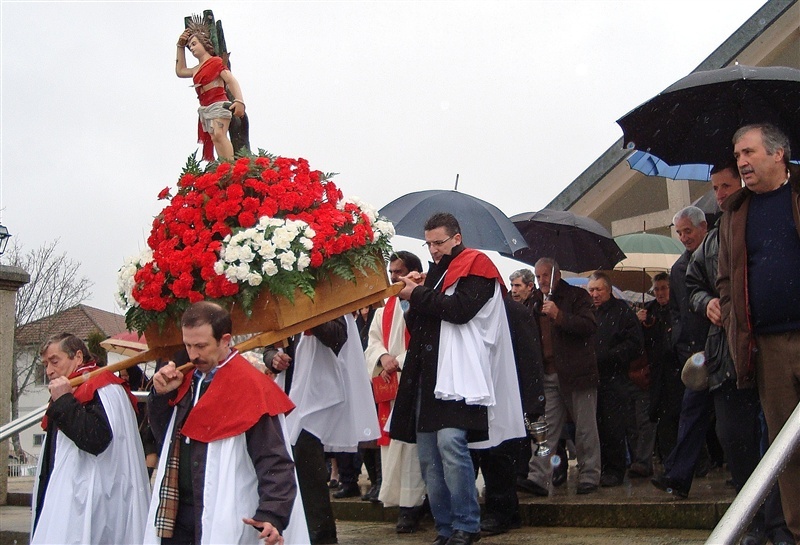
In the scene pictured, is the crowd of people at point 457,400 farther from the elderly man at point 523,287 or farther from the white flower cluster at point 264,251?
the white flower cluster at point 264,251

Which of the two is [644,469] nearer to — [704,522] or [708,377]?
[704,522]

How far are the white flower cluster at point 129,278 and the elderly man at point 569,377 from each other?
363cm

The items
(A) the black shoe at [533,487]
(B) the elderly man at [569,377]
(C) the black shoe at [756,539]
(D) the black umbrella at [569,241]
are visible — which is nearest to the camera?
(C) the black shoe at [756,539]

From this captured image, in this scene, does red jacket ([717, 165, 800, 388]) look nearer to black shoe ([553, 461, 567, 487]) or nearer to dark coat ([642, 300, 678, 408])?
dark coat ([642, 300, 678, 408])

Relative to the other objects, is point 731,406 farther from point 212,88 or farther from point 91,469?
point 212,88

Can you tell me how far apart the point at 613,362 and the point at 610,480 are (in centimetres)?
107

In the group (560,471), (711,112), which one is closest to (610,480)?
(560,471)

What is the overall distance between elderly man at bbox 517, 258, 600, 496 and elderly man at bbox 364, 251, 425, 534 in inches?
42.0

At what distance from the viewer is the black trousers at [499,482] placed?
23.0ft

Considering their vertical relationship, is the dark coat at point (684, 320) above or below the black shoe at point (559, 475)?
above

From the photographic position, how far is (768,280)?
502 centimetres

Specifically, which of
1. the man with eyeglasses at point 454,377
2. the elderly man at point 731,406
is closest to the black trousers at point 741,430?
the elderly man at point 731,406

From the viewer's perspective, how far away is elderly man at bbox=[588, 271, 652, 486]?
867cm

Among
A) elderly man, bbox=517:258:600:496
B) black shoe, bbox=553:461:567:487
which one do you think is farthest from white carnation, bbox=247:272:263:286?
black shoe, bbox=553:461:567:487
